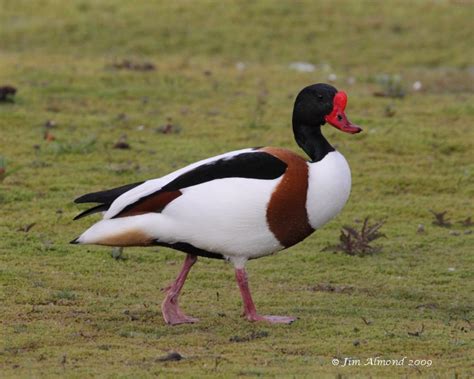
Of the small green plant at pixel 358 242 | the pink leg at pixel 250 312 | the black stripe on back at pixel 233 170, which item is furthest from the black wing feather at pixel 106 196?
the small green plant at pixel 358 242

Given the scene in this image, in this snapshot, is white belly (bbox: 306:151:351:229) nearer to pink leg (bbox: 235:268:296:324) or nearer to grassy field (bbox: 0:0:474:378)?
pink leg (bbox: 235:268:296:324)

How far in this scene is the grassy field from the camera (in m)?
6.19

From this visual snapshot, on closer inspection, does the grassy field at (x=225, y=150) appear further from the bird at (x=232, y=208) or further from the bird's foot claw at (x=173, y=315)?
the bird at (x=232, y=208)

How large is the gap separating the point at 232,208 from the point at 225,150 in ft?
16.9

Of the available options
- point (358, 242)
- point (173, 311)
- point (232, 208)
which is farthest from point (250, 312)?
point (358, 242)

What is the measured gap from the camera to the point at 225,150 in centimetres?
1178

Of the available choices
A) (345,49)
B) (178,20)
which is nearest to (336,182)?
(345,49)

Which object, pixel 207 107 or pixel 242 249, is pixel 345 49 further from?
pixel 242 249

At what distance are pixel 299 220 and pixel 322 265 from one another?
77.9 inches

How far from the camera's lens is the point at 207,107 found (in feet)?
44.8

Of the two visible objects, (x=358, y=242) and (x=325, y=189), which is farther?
(x=358, y=242)

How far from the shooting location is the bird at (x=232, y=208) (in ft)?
21.9

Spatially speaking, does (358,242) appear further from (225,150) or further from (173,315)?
(225,150)

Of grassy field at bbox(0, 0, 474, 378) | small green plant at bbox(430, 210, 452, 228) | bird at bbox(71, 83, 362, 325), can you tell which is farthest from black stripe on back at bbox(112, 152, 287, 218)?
small green plant at bbox(430, 210, 452, 228)
